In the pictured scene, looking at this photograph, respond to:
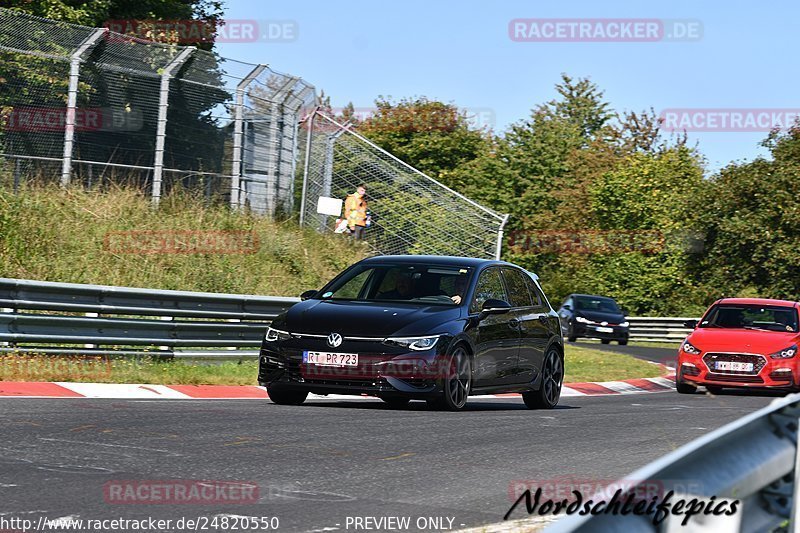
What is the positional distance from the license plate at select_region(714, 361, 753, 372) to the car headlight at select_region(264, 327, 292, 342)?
8.74 metres

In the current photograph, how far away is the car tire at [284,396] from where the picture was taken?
12.3 m

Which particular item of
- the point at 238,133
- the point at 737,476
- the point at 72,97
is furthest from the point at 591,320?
the point at 737,476

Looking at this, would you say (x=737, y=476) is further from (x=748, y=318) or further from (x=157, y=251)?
(x=748, y=318)

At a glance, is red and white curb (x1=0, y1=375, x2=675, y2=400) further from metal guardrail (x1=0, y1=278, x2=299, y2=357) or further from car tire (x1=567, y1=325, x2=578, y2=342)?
car tire (x1=567, y1=325, x2=578, y2=342)

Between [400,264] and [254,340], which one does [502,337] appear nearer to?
[400,264]

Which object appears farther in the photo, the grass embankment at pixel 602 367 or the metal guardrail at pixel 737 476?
the grass embankment at pixel 602 367

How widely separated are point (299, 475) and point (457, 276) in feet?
19.6

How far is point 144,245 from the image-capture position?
62.8 feet

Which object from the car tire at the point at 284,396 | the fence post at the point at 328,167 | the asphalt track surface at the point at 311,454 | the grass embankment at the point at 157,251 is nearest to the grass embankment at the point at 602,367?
the grass embankment at the point at 157,251

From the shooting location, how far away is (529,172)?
77.4 metres

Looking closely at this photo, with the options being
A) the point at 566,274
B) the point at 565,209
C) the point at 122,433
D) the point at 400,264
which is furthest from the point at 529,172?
the point at 122,433

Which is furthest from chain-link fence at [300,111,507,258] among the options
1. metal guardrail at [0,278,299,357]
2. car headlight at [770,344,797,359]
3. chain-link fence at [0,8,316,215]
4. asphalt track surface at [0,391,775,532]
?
asphalt track surface at [0,391,775,532]

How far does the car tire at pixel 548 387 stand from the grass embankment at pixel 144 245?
6.39 meters

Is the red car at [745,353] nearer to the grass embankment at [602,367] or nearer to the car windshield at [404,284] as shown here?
the grass embankment at [602,367]
